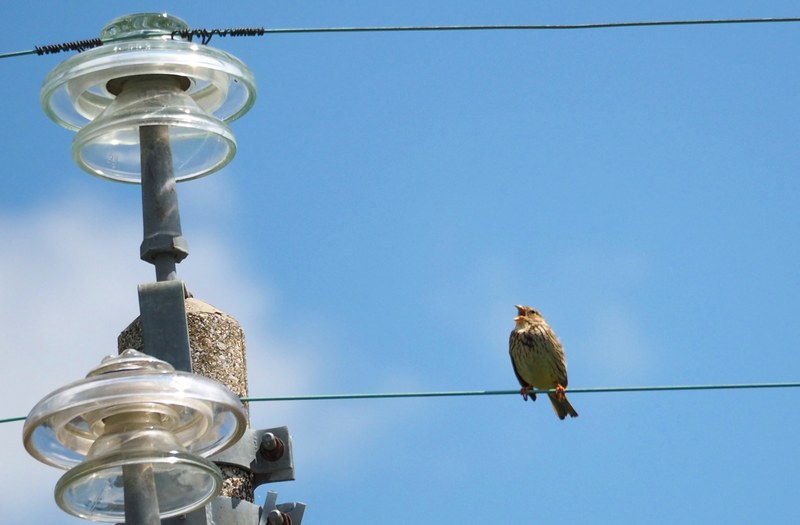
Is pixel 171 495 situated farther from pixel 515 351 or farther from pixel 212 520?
pixel 515 351

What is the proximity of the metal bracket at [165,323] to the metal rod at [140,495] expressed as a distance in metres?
0.84

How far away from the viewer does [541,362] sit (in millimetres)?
11438

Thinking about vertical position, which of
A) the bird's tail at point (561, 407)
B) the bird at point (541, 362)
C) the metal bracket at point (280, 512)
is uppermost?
the bird at point (541, 362)

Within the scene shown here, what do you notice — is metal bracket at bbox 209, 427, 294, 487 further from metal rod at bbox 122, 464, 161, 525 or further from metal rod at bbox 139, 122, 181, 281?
metal rod at bbox 122, 464, 161, 525

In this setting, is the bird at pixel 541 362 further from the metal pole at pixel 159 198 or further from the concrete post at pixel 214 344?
the metal pole at pixel 159 198

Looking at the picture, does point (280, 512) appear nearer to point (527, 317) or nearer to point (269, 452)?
point (269, 452)

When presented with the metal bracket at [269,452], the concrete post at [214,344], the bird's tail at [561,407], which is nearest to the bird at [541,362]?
the bird's tail at [561,407]

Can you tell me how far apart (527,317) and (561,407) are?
0.84 m

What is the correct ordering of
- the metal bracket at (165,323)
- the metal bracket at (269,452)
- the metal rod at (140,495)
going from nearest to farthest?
1. the metal rod at (140,495)
2. the metal bracket at (165,323)
3. the metal bracket at (269,452)

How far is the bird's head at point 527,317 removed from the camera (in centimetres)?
1188

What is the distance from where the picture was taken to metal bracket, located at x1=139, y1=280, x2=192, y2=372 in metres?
5.07

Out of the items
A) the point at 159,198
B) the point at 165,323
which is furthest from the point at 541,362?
the point at 165,323

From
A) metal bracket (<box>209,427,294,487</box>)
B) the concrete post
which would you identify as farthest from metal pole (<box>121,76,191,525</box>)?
metal bracket (<box>209,427,294,487</box>)

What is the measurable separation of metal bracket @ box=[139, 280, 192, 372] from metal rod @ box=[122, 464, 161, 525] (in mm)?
845
